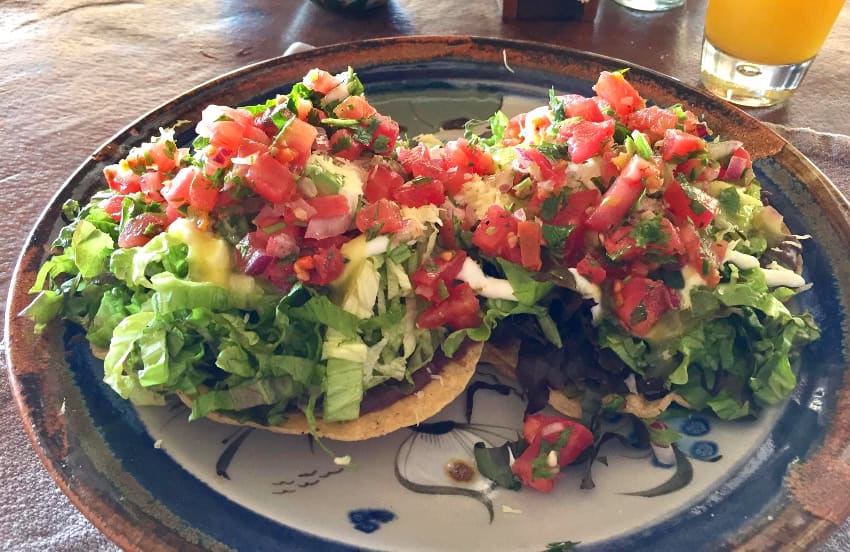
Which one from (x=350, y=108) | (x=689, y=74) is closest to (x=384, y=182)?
(x=350, y=108)

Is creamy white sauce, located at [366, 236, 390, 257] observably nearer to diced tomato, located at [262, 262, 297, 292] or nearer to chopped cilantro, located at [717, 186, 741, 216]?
diced tomato, located at [262, 262, 297, 292]

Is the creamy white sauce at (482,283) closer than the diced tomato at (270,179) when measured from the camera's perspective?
No

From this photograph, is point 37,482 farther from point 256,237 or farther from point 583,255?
point 583,255

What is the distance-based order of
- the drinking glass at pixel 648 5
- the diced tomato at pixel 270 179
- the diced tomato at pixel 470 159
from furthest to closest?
the drinking glass at pixel 648 5, the diced tomato at pixel 470 159, the diced tomato at pixel 270 179

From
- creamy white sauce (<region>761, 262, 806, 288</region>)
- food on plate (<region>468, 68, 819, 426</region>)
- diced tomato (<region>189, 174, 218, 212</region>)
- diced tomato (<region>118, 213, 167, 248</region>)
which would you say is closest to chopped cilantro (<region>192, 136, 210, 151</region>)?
diced tomato (<region>189, 174, 218, 212</region>)

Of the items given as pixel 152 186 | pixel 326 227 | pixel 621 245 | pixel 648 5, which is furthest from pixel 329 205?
pixel 648 5

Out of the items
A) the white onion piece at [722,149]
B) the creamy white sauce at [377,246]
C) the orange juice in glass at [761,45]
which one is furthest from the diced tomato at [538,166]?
the orange juice in glass at [761,45]

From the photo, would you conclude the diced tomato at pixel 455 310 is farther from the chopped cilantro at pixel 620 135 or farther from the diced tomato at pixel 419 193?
the chopped cilantro at pixel 620 135

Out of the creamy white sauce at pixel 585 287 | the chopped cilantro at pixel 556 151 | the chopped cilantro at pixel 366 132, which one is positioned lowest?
the creamy white sauce at pixel 585 287
